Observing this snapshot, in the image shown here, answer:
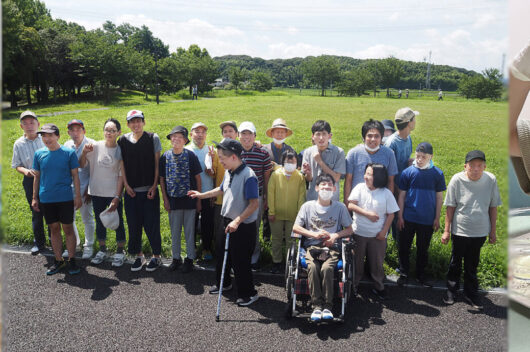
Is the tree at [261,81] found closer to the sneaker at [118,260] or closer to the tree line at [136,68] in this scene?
the tree line at [136,68]

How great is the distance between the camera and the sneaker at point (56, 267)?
4.72 m

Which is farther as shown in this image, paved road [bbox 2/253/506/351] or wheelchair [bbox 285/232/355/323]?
wheelchair [bbox 285/232/355/323]

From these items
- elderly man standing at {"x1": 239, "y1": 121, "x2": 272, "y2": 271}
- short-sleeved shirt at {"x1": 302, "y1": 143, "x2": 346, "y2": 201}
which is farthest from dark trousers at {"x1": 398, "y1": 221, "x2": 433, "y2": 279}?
elderly man standing at {"x1": 239, "y1": 121, "x2": 272, "y2": 271}

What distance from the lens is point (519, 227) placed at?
1.42 m

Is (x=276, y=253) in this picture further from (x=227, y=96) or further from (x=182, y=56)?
(x=182, y=56)

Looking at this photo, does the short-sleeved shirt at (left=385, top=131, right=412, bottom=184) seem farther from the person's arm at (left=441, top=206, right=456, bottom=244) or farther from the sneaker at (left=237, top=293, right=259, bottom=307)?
the sneaker at (left=237, top=293, right=259, bottom=307)

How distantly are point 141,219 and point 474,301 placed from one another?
4280 mm

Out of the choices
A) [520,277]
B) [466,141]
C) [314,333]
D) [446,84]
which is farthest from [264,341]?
[466,141]

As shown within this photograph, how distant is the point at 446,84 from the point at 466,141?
9105 mm

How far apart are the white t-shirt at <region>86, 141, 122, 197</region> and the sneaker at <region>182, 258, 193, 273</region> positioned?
4.54ft

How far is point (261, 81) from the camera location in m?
3.96

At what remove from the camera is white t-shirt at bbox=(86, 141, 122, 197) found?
4965mm

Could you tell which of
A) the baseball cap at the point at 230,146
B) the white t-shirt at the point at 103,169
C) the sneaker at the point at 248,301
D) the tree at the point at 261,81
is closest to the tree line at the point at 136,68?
the tree at the point at 261,81

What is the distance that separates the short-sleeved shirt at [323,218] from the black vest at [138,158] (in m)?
2.21
